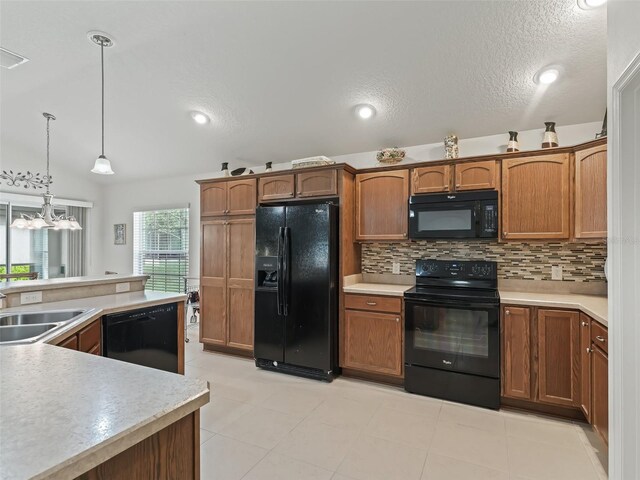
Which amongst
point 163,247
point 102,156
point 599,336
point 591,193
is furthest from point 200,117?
point 599,336

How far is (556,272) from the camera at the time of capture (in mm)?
3000

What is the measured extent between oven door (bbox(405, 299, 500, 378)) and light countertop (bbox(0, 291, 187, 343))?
2.02 meters

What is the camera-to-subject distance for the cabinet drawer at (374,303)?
10.1 ft

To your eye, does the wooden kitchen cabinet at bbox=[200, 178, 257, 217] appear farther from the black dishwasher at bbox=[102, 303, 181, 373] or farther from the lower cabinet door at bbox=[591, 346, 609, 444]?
the lower cabinet door at bbox=[591, 346, 609, 444]

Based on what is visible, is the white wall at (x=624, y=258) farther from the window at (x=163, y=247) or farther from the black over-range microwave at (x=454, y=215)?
the window at (x=163, y=247)

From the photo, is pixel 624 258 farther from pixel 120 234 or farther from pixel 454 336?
pixel 120 234

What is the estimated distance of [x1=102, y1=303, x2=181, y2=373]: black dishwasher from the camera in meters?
2.30

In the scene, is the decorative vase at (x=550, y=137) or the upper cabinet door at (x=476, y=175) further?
the upper cabinet door at (x=476, y=175)

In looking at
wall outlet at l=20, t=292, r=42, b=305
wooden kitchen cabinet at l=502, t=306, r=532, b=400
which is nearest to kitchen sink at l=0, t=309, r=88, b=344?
wall outlet at l=20, t=292, r=42, b=305

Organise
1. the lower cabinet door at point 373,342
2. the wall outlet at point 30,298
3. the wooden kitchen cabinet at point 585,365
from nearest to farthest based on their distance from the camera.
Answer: the wooden kitchen cabinet at point 585,365
the wall outlet at point 30,298
the lower cabinet door at point 373,342

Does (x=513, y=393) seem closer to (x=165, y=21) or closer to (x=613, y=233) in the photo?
(x=613, y=233)

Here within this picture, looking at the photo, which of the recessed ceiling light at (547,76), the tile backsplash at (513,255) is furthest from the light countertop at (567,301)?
the recessed ceiling light at (547,76)

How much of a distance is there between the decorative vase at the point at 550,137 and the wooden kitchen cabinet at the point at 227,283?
286 centimetres

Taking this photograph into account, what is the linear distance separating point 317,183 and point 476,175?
147cm
